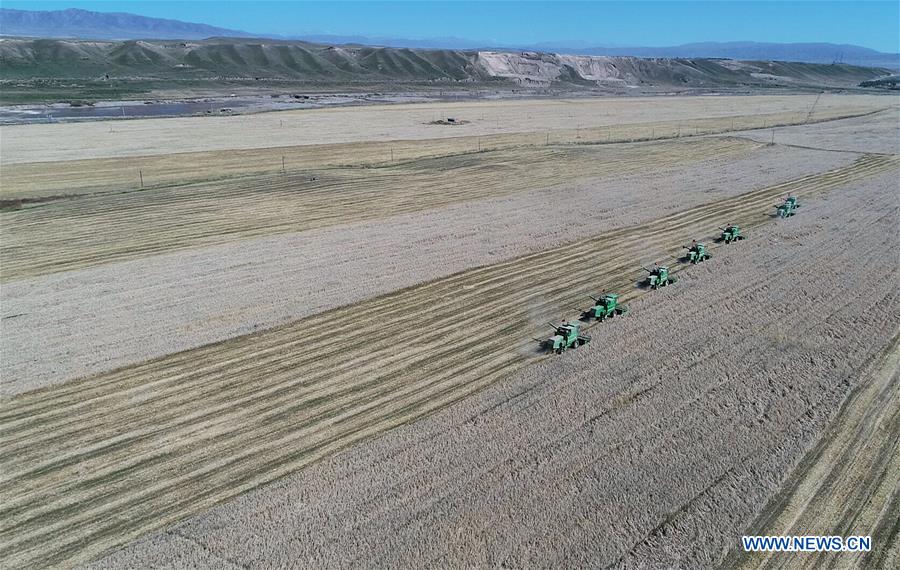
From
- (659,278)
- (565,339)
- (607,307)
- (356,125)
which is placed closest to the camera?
(565,339)

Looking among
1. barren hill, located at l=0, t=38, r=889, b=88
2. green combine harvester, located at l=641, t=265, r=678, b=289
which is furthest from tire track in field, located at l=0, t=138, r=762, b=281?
barren hill, located at l=0, t=38, r=889, b=88

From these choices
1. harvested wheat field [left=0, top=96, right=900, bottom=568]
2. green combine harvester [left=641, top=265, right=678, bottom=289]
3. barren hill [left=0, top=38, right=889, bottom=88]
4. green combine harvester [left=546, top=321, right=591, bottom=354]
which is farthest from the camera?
barren hill [left=0, top=38, right=889, bottom=88]

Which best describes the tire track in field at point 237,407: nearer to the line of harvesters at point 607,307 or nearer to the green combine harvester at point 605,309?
the line of harvesters at point 607,307

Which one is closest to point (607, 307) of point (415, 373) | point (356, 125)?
point (415, 373)

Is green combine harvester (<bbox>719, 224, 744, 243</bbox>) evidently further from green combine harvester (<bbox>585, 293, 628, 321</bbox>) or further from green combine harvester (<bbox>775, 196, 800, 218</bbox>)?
green combine harvester (<bbox>585, 293, 628, 321</bbox>)

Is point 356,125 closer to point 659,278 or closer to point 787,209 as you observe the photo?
point 787,209

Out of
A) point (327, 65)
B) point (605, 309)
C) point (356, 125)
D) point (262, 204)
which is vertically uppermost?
point (327, 65)
